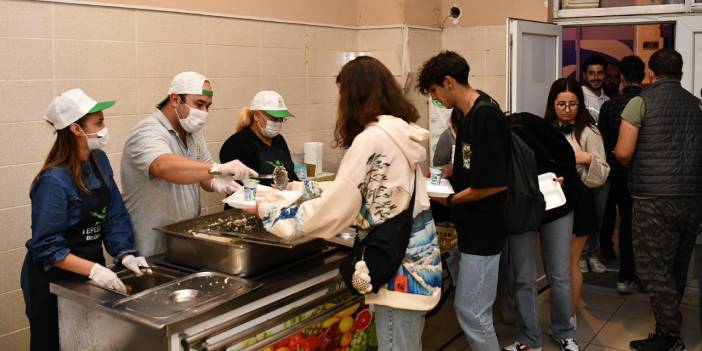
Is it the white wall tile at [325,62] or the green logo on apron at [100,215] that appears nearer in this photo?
the green logo on apron at [100,215]

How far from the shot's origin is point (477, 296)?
296 cm

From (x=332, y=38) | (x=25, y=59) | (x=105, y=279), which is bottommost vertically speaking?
(x=105, y=279)

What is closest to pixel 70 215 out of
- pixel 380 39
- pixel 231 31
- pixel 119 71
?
pixel 119 71

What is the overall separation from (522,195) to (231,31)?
2203 mm

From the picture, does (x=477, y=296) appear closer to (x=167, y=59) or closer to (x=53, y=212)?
(x=53, y=212)

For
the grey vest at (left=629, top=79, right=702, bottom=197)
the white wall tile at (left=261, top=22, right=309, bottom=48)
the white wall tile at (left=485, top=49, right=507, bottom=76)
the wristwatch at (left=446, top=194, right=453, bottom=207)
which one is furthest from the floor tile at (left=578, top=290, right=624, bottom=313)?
the white wall tile at (left=261, top=22, right=309, bottom=48)

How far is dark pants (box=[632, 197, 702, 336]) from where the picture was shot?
12.2ft

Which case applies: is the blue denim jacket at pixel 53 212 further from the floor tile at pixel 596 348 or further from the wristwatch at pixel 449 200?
the floor tile at pixel 596 348

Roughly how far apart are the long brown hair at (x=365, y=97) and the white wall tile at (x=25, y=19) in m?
1.71

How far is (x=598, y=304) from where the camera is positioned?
4742 millimetres

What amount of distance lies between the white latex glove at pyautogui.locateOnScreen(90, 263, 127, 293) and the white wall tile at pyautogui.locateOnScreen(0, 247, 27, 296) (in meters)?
1.09

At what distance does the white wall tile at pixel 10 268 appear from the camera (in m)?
3.23

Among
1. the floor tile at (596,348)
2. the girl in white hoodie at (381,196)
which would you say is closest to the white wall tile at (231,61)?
the girl in white hoodie at (381,196)

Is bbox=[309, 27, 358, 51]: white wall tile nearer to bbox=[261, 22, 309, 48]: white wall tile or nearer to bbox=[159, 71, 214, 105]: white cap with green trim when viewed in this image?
bbox=[261, 22, 309, 48]: white wall tile
